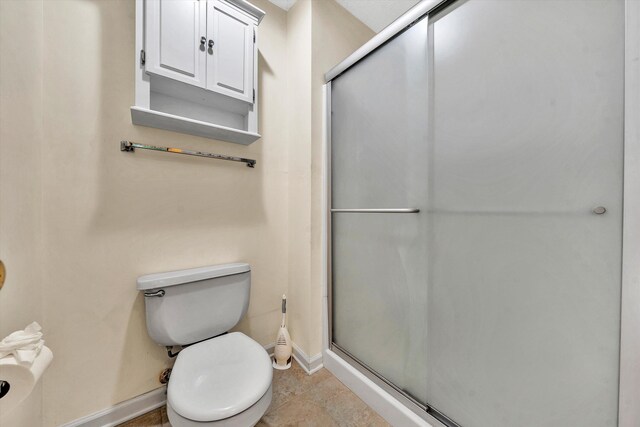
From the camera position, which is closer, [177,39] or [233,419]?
[233,419]

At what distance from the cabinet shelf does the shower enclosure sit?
0.72 meters

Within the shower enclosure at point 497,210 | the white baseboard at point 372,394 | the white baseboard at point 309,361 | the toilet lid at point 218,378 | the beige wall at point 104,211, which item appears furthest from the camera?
the white baseboard at point 309,361

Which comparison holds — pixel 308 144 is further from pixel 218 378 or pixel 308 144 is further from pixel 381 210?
pixel 218 378

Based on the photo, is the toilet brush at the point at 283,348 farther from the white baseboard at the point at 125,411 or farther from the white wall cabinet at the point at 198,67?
the white wall cabinet at the point at 198,67

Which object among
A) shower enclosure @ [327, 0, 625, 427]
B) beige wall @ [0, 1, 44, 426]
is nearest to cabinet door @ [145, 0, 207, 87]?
beige wall @ [0, 1, 44, 426]

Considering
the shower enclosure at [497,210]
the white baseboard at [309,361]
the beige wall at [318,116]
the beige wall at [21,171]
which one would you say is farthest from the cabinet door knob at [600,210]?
the beige wall at [21,171]

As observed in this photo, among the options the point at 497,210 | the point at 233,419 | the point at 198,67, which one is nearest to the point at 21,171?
the point at 198,67

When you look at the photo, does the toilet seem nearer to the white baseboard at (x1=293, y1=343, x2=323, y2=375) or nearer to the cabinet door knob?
the white baseboard at (x1=293, y1=343, x2=323, y2=375)

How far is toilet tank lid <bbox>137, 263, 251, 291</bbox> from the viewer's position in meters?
1.12

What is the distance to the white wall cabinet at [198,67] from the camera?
1069mm

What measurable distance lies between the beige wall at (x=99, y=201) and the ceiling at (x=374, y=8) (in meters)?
0.19

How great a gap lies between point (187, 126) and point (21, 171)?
612 mm

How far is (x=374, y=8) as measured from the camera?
1658mm

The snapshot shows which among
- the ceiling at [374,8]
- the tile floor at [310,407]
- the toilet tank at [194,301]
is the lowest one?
the tile floor at [310,407]
